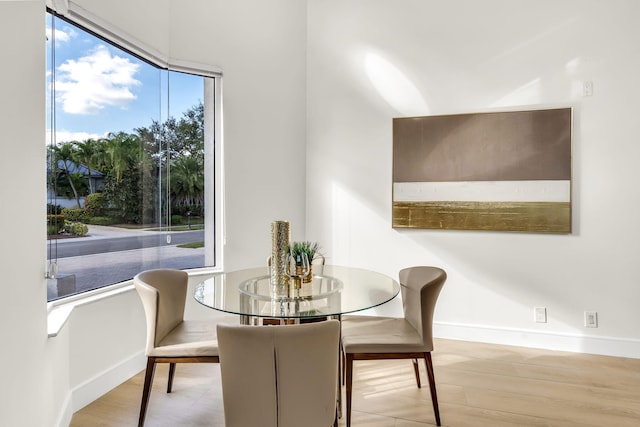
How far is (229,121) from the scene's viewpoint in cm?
345

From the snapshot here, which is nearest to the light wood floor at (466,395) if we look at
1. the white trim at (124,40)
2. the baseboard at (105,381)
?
the baseboard at (105,381)

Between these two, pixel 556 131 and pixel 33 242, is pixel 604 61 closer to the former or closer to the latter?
pixel 556 131

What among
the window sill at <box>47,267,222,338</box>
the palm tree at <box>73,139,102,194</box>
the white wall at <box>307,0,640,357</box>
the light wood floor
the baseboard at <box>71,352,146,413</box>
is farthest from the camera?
the white wall at <box>307,0,640,357</box>

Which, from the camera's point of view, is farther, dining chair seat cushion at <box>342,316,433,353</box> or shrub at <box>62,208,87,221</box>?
shrub at <box>62,208,87,221</box>

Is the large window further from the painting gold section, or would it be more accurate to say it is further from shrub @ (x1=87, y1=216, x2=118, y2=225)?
the painting gold section

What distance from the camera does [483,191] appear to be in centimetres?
340

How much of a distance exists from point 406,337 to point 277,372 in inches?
37.9

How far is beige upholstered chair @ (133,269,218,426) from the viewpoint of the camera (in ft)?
6.84

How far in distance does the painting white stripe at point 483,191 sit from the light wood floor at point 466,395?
1240 millimetres

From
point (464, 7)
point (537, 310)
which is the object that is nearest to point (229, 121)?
point (464, 7)

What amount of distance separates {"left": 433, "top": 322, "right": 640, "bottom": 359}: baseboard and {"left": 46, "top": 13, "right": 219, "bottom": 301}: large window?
218cm

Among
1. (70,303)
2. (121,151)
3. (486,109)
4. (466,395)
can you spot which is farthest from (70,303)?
(486,109)

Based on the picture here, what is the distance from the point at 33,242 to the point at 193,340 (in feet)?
3.02

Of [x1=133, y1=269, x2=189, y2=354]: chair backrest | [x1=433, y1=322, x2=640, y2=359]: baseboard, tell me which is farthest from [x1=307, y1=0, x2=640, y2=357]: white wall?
[x1=133, y1=269, x2=189, y2=354]: chair backrest
